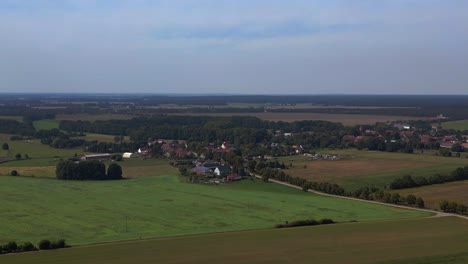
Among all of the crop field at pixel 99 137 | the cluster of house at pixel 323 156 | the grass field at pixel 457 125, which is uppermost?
the grass field at pixel 457 125

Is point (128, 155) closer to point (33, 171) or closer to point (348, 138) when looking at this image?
point (33, 171)

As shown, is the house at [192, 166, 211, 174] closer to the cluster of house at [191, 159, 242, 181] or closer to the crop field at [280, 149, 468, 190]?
the cluster of house at [191, 159, 242, 181]

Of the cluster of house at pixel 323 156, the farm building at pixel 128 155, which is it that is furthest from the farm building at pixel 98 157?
the cluster of house at pixel 323 156

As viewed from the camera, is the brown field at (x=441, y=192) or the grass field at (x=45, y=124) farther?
the grass field at (x=45, y=124)

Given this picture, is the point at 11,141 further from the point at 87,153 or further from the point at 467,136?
the point at 467,136

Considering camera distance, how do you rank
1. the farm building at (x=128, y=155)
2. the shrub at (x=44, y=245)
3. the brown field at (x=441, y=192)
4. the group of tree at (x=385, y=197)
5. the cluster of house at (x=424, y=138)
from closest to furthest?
1. the shrub at (x=44, y=245)
2. the group of tree at (x=385, y=197)
3. the brown field at (x=441, y=192)
4. the farm building at (x=128, y=155)
5. the cluster of house at (x=424, y=138)

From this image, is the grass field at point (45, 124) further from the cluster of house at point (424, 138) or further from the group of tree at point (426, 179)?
the group of tree at point (426, 179)

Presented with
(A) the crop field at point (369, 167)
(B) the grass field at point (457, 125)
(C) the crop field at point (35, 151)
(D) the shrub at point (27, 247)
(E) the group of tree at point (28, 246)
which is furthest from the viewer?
(B) the grass field at point (457, 125)

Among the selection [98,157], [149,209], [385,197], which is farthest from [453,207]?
[98,157]
